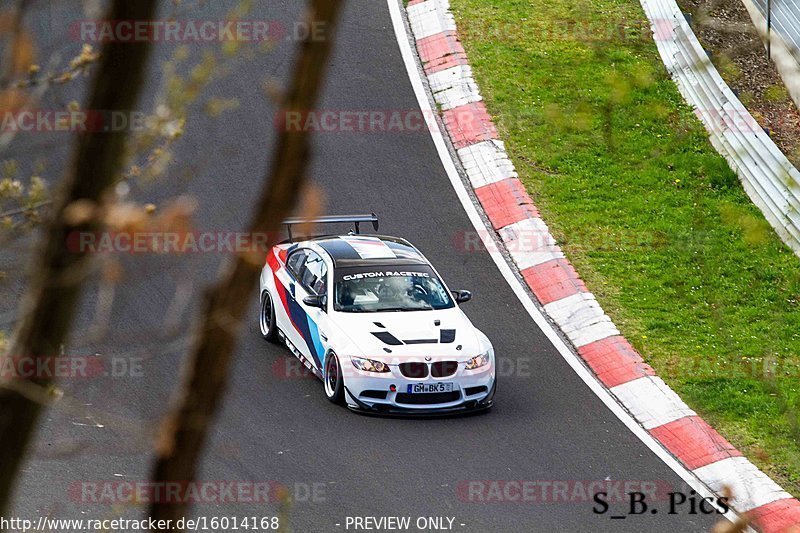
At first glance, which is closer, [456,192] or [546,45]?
[456,192]

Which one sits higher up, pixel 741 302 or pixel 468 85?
pixel 468 85

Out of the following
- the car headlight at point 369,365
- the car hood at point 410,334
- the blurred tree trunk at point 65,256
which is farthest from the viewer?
the car hood at point 410,334

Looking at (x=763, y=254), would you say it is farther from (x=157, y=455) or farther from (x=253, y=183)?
(x=157, y=455)

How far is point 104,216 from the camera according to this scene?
8.51ft

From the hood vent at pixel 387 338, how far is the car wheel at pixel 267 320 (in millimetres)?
1824

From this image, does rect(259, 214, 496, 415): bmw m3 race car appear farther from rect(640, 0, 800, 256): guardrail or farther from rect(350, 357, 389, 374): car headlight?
rect(640, 0, 800, 256): guardrail

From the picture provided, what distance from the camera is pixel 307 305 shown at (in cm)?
1090

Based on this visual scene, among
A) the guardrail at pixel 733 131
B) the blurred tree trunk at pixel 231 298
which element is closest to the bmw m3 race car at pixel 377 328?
the guardrail at pixel 733 131

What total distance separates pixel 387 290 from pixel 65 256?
27.1 feet

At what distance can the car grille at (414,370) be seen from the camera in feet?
33.3

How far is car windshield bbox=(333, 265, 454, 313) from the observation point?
10.9 m

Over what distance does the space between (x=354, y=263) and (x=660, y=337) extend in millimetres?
3323

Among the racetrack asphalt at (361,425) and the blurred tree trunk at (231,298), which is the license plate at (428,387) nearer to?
the racetrack asphalt at (361,425)

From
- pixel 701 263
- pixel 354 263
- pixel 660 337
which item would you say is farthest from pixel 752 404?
pixel 354 263
